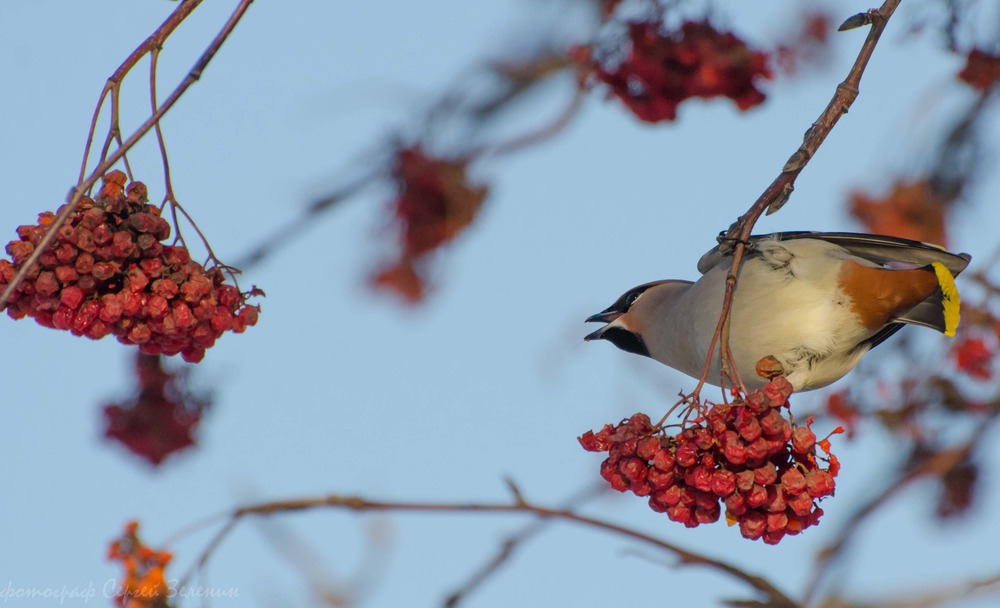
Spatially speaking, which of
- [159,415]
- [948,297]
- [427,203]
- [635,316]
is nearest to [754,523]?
[948,297]

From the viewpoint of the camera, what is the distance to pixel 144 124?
6.28 ft

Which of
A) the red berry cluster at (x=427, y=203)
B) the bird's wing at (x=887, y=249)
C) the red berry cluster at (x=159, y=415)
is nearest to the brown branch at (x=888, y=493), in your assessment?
the bird's wing at (x=887, y=249)

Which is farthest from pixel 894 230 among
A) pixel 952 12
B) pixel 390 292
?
pixel 390 292

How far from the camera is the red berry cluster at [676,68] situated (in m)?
4.06

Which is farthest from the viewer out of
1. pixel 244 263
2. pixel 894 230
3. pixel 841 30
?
pixel 894 230

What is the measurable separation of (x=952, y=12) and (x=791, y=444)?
2160 mm

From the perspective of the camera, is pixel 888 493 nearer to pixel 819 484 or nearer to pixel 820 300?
pixel 820 300

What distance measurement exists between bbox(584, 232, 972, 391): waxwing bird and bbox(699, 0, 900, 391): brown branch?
38.9 inches

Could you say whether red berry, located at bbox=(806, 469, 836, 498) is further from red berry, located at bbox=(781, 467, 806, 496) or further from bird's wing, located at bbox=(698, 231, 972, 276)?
bird's wing, located at bbox=(698, 231, 972, 276)

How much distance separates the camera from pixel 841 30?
269 cm

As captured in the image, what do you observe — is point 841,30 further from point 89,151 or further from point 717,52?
point 89,151

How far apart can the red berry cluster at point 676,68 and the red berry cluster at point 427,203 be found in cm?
80

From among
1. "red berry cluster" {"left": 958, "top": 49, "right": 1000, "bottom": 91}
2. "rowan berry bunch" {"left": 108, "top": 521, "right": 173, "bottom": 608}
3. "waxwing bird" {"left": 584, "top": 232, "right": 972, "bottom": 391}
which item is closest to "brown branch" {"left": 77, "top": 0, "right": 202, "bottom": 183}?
"rowan berry bunch" {"left": 108, "top": 521, "right": 173, "bottom": 608}

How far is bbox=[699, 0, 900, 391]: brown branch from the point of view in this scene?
95.3 inches
